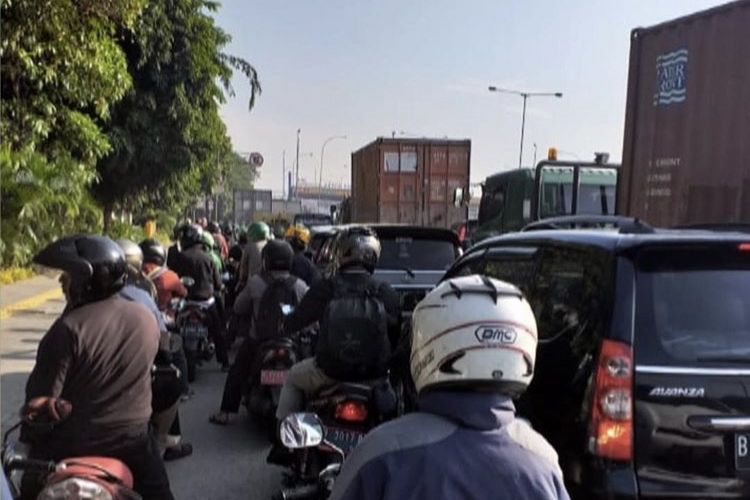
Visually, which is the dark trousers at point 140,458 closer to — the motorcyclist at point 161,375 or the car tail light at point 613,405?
the motorcyclist at point 161,375

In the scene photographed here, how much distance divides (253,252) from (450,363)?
754 cm

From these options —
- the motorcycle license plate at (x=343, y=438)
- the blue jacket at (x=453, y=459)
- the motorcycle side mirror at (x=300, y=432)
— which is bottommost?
the motorcycle license plate at (x=343, y=438)

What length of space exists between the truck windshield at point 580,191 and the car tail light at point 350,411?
10.2 metres

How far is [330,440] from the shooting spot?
4.05m

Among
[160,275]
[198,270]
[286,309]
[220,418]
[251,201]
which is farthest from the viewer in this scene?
[251,201]

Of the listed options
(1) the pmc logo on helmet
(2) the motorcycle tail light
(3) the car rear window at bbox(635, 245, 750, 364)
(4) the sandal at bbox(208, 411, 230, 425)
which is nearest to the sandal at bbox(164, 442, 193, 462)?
(4) the sandal at bbox(208, 411, 230, 425)

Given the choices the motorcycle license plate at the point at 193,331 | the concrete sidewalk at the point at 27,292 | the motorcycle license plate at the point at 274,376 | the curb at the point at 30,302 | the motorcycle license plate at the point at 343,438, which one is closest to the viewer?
the motorcycle license plate at the point at 343,438

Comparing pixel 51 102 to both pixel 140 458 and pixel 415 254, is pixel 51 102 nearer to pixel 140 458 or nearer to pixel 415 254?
pixel 415 254

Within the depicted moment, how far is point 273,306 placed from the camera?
20.2ft

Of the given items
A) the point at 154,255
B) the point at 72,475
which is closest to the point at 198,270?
the point at 154,255

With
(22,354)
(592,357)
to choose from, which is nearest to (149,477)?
(592,357)

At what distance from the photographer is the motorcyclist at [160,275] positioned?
24.4 ft

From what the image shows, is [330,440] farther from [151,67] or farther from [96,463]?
[151,67]

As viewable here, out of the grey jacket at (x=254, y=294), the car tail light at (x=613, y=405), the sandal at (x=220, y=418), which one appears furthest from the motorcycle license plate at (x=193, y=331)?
the car tail light at (x=613, y=405)
